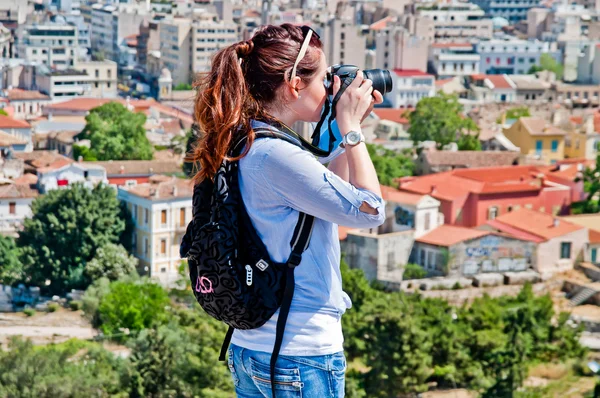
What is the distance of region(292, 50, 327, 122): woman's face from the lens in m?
2.06

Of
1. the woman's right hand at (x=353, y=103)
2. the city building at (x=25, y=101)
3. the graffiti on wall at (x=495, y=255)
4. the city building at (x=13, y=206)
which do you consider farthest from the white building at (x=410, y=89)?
the woman's right hand at (x=353, y=103)

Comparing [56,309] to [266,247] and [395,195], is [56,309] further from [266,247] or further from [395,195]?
[266,247]

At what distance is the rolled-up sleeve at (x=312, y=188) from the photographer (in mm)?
1984

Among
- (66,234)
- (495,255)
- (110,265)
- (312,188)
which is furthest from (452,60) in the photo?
(312,188)

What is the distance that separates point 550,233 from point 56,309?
6.27 metres

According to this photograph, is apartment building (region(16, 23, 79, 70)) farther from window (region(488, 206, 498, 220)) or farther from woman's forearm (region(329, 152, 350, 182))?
woman's forearm (region(329, 152, 350, 182))

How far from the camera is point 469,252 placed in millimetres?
16453

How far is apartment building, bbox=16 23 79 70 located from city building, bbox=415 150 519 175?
53.2 ft

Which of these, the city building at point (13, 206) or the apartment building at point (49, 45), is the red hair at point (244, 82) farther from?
the apartment building at point (49, 45)

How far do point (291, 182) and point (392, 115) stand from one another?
26.9 meters

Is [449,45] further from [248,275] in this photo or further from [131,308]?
[248,275]

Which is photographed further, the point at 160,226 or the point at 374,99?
the point at 160,226

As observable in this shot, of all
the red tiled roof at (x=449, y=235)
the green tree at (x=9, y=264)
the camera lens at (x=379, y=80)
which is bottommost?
the green tree at (x=9, y=264)

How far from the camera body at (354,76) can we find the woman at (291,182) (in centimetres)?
1
